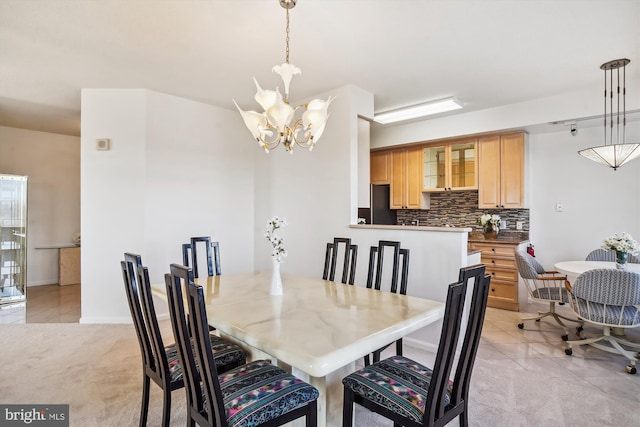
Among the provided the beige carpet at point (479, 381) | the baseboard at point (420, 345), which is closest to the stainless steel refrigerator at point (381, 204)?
the baseboard at point (420, 345)

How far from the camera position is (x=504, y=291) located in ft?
14.4

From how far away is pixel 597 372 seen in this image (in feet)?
8.80

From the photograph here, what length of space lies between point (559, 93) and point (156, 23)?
4101 mm

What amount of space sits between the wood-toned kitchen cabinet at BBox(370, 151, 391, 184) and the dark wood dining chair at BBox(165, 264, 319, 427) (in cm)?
451

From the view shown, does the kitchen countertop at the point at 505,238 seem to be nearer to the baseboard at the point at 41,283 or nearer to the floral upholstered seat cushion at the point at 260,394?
the floral upholstered seat cushion at the point at 260,394

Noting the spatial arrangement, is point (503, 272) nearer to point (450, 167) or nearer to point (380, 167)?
point (450, 167)

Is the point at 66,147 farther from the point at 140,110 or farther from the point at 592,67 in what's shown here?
the point at 592,67

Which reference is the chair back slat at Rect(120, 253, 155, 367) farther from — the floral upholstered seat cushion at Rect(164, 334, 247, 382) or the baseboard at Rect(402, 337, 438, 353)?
the baseboard at Rect(402, 337, 438, 353)

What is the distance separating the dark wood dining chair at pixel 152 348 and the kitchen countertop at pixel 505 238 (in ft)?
11.9

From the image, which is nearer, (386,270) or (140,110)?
(386,270)

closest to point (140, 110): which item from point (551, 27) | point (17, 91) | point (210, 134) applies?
point (210, 134)

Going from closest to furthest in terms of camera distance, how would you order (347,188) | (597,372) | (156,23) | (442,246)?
(156,23), (597,372), (442,246), (347,188)

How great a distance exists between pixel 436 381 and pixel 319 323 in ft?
1.81

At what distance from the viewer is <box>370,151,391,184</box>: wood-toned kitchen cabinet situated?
570 cm
